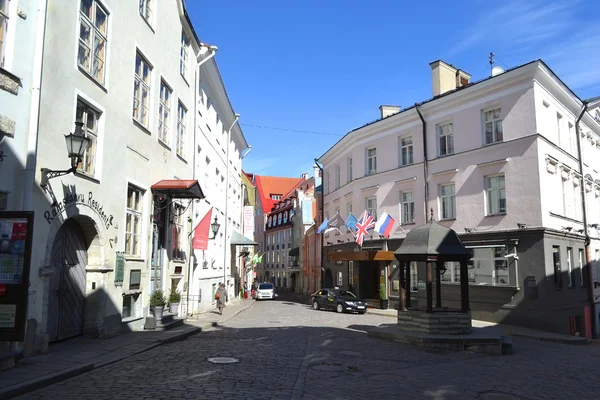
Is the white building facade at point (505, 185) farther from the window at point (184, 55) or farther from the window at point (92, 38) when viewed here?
the window at point (92, 38)

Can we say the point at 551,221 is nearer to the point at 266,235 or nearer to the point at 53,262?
the point at 53,262

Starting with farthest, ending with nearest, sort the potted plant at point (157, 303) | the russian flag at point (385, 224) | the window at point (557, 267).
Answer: the russian flag at point (385, 224)
the window at point (557, 267)
the potted plant at point (157, 303)

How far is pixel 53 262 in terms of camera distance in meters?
11.5

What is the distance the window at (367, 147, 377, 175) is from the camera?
1219 inches

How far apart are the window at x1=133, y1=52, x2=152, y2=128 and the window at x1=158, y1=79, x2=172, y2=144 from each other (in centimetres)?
102

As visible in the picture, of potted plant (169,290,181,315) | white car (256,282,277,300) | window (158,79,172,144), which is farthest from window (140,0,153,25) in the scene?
white car (256,282,277,300)

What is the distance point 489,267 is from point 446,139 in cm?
721

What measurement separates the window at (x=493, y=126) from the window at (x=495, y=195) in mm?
1827

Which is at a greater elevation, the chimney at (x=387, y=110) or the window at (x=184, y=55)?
the chimney at (x=387, y=110)

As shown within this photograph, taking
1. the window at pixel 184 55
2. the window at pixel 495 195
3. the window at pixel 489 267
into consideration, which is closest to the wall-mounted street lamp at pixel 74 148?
the window at pixel 184 55

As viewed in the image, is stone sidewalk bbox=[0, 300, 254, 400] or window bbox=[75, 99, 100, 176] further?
window bbox=[75, 99, 100, 176]

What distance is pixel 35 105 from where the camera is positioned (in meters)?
9.86

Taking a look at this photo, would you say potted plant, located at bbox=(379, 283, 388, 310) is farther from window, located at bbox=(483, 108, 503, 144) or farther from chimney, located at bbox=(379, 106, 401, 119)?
chimney, located at bbox=(379, 106, 401, 119)

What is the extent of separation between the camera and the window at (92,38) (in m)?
12.1
